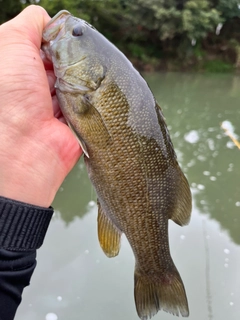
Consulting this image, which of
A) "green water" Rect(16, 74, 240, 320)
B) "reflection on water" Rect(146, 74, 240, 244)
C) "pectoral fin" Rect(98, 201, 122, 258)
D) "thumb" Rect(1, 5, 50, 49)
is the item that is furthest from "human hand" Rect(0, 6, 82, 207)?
"reflection on water" Rect(146, 74, 240, 244)


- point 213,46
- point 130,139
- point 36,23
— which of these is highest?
point 36,23

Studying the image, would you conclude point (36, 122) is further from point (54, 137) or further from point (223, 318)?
point (223, 318)

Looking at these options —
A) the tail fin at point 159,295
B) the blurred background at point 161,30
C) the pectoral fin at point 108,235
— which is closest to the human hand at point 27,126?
the pectoral fin at point 108,235

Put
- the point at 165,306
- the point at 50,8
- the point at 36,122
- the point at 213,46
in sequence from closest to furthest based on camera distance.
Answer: the point at 36,122 < the point at 165,306 < the point at 50,8 < the point at 213,46

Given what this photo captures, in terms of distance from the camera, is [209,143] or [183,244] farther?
[209,143]

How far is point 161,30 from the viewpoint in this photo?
59.5 ft

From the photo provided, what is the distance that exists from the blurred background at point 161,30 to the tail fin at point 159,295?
16.4 m

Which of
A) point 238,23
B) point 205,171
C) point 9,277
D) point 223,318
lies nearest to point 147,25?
point 238,23

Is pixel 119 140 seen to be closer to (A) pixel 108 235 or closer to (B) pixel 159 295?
(A) pixel 108 235

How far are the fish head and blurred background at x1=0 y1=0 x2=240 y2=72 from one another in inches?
643

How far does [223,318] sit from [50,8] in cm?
1482

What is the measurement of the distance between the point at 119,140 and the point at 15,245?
53cm

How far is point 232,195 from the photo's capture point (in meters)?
4.82

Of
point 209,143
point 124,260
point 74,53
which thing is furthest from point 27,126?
point 209,143
